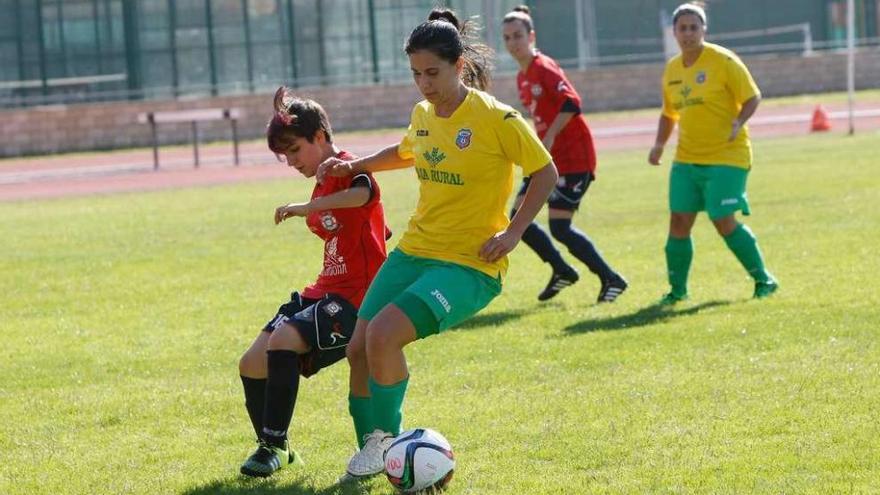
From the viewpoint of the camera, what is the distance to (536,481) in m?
5.87

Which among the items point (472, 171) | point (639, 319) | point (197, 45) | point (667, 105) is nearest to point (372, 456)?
point (472, 171)

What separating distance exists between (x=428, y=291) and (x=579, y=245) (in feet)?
18.0

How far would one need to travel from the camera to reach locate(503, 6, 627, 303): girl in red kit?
35.6 feet

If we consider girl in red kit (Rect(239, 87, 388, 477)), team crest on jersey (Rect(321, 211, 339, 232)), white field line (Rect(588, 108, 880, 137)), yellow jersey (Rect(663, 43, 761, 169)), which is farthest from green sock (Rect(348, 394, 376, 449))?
white field line (Rect(588, 108, 880, 137))

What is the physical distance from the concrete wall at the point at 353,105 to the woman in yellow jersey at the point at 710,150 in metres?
22.9

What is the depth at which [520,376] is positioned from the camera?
8180mm

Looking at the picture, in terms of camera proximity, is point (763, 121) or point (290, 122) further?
point (763, 121)

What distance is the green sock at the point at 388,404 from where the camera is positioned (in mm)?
5867

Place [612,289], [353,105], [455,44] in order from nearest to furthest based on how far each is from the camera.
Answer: [455,44], [612,289], [353,105]

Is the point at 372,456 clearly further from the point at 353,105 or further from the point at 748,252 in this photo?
the point at 353,105

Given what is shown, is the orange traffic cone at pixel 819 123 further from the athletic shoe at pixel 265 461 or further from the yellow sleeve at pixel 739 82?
the athletic shoe at pixel 265 461

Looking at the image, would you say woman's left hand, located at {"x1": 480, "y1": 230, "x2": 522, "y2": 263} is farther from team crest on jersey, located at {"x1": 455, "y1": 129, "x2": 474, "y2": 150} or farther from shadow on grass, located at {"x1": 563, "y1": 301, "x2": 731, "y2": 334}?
shadow on grass, located at {"x1": 563, "y1": 301, "x2": 731, "y2": 334}

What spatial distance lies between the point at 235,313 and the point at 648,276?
3.29 m

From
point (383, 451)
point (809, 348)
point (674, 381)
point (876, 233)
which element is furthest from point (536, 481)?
point (876, 233)
